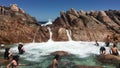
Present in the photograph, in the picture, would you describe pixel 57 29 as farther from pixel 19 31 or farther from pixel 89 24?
pixel 89 24

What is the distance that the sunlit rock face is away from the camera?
5300 centimetres

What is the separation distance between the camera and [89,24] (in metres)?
60.0

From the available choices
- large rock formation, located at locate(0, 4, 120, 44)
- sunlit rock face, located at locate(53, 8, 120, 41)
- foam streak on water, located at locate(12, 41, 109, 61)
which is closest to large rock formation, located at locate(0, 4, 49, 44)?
large rock formation, located at locate(0, 4, 120, 44)

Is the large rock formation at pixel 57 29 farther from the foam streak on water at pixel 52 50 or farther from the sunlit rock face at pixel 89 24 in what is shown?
the foam streak on water at pixel 52 50

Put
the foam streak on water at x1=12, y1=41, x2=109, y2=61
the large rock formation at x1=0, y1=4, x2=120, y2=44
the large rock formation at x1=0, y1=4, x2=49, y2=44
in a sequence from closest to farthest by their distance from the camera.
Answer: the foam streak on water at x1=12, y1=41, x2=109, y2=61 → the large rock formation at x1=0, y1=4, x2=49, y2=44 → the large rock formation at x1=0, y1=4, x2=120, y2=44

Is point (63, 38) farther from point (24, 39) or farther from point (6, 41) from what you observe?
point (6, 41)

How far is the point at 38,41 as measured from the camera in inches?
1932

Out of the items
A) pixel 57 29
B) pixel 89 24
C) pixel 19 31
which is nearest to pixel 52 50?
pixel 19 31

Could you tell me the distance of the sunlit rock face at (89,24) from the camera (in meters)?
53.0

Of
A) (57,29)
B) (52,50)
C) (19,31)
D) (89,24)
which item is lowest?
(52,50)

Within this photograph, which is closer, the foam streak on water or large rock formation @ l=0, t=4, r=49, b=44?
the foam streak on water

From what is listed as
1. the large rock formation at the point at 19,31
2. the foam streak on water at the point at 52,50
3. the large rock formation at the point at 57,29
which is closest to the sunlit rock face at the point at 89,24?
the large rock formation at the point at 57,29

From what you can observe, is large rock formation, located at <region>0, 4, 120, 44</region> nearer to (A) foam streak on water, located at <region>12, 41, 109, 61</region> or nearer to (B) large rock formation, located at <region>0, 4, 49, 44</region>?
(B) large rock formation, located at <region>0, 4, 49, 44</region>

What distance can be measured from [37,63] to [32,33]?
2184 cm
